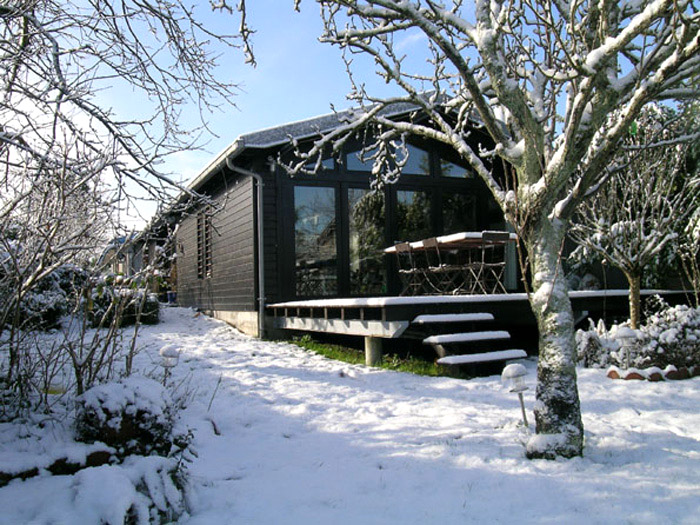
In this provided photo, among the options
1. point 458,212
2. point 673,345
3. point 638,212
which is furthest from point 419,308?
point 458,212

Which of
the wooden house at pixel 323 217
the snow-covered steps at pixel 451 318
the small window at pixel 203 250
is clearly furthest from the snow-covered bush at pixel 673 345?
the small window at pixel 203 250

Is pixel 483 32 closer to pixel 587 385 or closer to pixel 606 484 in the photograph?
pixel 606 484

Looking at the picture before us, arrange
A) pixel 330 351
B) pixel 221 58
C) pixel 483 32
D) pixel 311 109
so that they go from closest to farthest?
pixel 483 32, pixel 221 58, pixel 311 109, pixel 330 351

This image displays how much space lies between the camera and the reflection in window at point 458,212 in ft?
33.2

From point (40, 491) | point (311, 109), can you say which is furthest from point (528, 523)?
point (311, 109)

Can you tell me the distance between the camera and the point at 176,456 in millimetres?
2645

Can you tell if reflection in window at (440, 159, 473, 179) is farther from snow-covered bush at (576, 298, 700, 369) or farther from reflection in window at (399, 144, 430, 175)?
snow-covered bush at (576, 298, 700, 369)

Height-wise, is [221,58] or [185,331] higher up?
[221,58]

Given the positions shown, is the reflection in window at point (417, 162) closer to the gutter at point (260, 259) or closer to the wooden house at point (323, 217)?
the wooden house at point (323, 217)

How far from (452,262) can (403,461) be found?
6468 mm

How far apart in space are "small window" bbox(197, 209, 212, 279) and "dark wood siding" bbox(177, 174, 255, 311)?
18 centimetres

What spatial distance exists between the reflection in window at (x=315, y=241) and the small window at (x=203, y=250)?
3.41 meters

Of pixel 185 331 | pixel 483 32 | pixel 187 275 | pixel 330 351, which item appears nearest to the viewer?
pixel 483 32

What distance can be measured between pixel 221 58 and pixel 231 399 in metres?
2.64
